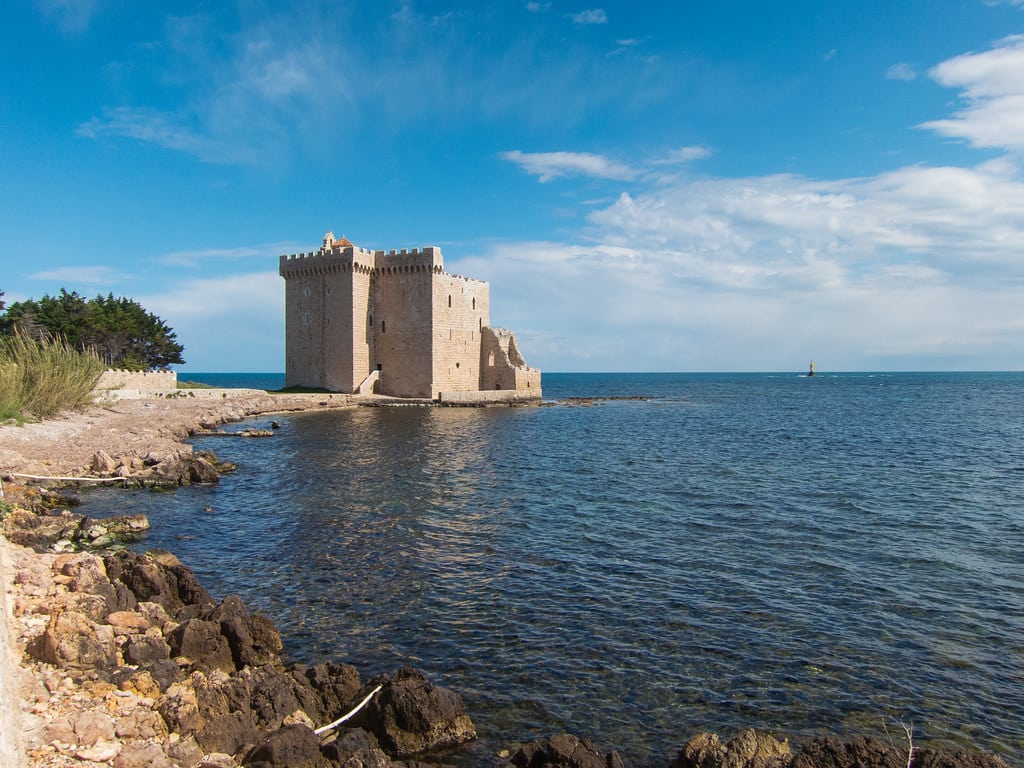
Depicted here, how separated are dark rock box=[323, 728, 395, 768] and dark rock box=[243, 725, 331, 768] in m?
0.08

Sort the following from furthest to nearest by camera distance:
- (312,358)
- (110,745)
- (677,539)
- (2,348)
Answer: (312,358), (2,348), (677,539), (110,745)

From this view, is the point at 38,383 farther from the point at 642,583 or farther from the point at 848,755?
the point at 848,755

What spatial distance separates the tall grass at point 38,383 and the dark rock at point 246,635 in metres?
16.9

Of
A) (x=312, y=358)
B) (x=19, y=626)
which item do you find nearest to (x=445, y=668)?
(x=19, y=626)

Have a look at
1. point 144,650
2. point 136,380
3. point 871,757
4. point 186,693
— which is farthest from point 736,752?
point 136,380

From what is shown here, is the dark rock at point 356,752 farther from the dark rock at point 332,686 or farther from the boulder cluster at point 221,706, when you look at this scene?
the dark rock at point 332,686

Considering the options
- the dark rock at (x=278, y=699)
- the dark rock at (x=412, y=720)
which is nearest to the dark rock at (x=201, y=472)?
the dark rock at (x=278, y=699)

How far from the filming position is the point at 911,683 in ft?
23.1

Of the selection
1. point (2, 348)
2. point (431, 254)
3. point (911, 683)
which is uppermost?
point (431, 254)

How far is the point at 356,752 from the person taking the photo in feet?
17.1

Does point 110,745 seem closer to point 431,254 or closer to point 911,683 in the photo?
point 911,683

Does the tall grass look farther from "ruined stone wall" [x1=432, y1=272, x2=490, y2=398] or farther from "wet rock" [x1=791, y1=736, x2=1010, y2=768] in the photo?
"wet rock" [x1=791, y1=736, x2=1010, y2=768]

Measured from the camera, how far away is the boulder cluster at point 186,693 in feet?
16.3

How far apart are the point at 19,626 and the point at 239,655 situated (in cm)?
189
